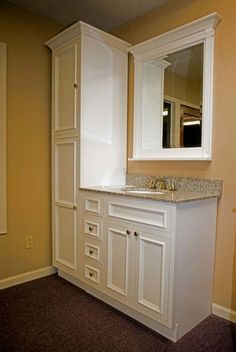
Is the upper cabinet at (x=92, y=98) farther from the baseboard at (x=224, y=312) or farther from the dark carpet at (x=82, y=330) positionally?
the baseboard at (x=224, y=312)

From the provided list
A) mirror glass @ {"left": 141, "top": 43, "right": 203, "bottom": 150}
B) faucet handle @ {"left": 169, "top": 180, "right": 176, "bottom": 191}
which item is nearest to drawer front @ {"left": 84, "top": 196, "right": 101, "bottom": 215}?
faucet handle @ {"left": 169, "top": 180, "right": 176, "bottom": 191}

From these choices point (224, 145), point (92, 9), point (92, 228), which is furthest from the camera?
point (92, 9)

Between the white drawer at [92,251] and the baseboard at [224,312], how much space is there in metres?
0.95

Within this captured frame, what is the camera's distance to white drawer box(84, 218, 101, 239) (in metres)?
2.09

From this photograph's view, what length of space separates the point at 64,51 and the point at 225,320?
2539mm

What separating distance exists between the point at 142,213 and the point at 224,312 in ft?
3.21

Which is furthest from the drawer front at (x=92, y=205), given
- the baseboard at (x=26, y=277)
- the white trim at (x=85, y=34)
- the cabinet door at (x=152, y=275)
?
the white trim at (x=85, y=34)

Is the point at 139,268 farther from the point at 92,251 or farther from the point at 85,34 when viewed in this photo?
the point at 85,34

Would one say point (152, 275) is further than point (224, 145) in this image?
No

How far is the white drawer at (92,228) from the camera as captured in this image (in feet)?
6.87

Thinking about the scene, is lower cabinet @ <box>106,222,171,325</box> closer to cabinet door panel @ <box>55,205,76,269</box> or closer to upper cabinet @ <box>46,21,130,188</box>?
cabinet door panel @ <box>55,205,76,269</box>

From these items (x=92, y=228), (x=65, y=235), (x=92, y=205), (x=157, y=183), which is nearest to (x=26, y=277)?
(x=65, y=235)

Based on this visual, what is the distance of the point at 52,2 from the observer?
2297 mm

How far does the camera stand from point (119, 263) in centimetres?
193
